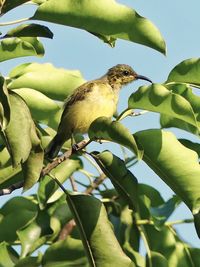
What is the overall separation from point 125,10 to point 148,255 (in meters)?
1.93

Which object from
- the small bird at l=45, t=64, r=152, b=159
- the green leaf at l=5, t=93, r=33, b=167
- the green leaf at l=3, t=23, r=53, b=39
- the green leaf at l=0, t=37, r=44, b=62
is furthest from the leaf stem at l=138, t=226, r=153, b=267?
the green leaf at l=3, t=23, r=53, b=39

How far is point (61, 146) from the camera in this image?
18.6 feet

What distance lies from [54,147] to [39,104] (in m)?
0.32

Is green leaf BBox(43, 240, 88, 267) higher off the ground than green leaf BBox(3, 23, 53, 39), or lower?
lower

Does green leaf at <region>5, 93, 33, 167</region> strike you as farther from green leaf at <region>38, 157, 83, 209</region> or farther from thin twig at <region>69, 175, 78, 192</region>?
thin twig at <region>69, 175, 78, 192</region>

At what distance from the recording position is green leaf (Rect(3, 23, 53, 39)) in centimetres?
378

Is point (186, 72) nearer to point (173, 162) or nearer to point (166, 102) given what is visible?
point (166, 102)

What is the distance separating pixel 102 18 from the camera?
12.6ft

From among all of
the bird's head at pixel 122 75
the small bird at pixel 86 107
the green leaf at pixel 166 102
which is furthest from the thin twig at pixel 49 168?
the bird's head at pixel 122 75

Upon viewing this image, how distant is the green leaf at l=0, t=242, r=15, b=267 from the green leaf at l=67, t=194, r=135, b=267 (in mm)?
1001

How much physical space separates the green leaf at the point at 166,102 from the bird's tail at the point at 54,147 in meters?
1.05

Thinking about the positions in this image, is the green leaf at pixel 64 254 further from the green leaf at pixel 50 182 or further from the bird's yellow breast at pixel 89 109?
the bird's yellow breast at pixel 89 109

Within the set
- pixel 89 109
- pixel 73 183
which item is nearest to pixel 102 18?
pixel 73 183

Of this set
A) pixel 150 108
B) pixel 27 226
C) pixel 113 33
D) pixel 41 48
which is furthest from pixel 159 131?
pixel 27 226
